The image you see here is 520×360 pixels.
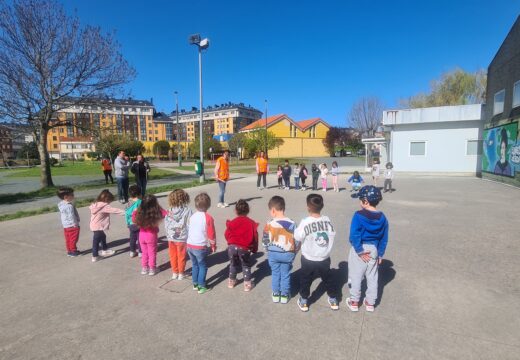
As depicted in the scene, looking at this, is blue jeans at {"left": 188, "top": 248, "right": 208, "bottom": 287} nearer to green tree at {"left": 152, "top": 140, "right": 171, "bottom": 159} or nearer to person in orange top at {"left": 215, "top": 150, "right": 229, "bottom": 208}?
person in orange top at {"left": 215, "top": 150, "right": 229, "bottom": 208}

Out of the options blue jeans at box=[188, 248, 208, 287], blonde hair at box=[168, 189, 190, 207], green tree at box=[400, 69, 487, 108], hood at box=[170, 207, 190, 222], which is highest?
green tree at box=[400, 69, 487, 108]

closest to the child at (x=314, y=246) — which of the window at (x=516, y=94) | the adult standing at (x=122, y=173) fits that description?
the adult standing at (x=122, y=173)

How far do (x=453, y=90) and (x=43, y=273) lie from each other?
39548 millimetres

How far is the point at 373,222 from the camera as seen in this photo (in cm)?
293

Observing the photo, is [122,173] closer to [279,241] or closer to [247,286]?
[247,286]

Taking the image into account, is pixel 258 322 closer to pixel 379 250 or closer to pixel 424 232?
pixel 379 250

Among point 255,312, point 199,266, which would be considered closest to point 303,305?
point 255,312

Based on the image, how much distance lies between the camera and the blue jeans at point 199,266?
3459 millimetres

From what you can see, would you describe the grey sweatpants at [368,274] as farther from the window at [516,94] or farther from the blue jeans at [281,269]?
the window at [516,94]

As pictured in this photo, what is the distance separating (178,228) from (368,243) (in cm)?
237

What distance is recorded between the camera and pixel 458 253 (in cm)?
470

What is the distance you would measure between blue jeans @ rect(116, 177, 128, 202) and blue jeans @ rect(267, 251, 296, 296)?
807 cm

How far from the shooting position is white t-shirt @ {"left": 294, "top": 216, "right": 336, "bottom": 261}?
9.77ft

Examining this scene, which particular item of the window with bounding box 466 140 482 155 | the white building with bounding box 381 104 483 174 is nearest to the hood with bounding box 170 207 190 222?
the white building with bounding box 381 104 483 174
